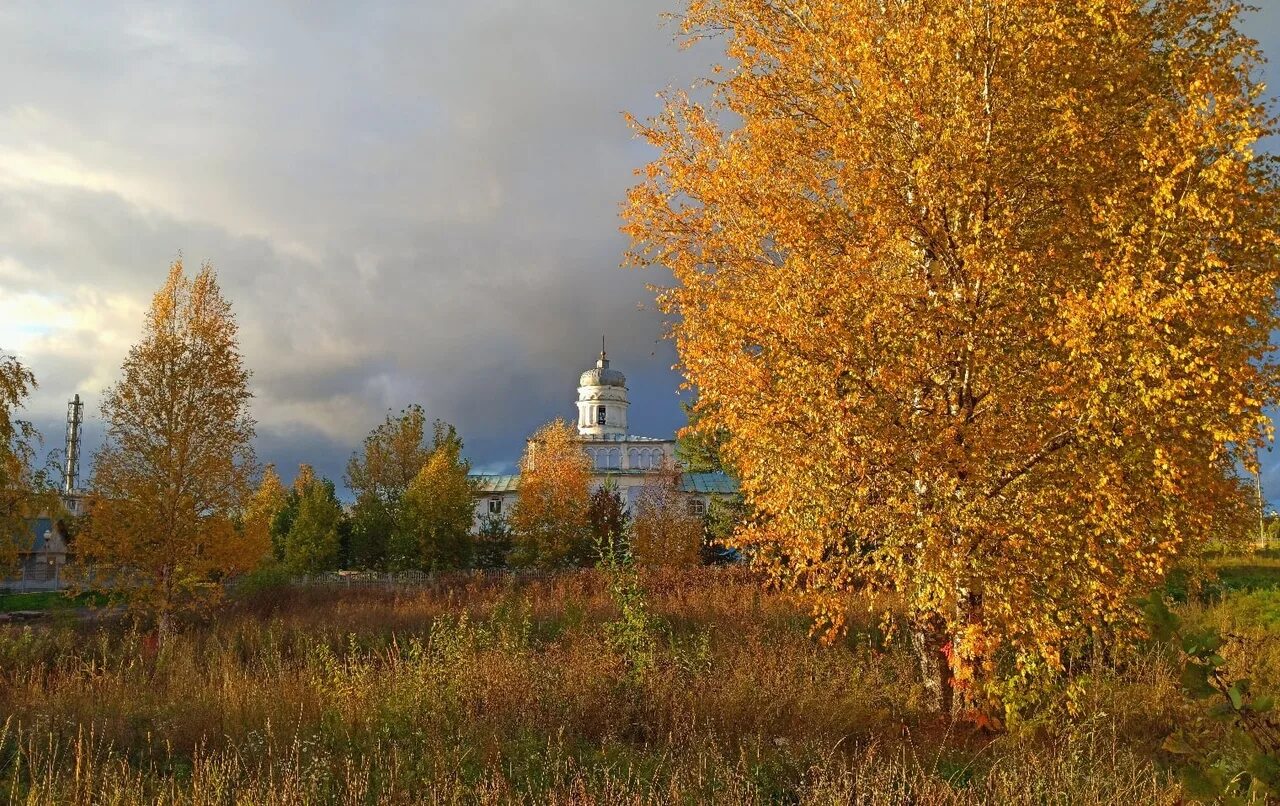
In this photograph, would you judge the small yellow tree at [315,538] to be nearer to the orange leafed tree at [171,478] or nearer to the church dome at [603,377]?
the orange leafed tree at [171,478]

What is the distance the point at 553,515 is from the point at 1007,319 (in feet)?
97.8

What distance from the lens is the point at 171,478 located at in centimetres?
1889

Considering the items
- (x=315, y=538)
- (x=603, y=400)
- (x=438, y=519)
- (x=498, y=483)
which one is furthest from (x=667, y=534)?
(x=603, y=400)

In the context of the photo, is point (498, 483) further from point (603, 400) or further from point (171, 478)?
point (171, 478)

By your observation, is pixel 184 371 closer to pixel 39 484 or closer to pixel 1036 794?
pixel 39 484

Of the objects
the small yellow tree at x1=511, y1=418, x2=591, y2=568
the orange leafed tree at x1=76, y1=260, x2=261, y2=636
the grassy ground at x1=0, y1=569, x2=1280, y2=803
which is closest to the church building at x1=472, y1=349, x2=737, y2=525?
the small yellow tree at x1=511, y1=418, x2=591, y2=568

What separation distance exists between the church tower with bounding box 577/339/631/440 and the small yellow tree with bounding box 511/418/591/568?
1486 inches

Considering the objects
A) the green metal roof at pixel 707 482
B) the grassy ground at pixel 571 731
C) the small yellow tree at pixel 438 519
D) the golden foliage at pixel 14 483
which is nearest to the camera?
the grassy ground at pixel 571 731

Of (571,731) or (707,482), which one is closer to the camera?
(571,731)

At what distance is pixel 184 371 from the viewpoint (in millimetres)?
19266

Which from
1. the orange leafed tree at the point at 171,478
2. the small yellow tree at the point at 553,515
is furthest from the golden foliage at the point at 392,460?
the orange leafed tree at the point at 171,478

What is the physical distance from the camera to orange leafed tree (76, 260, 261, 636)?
1856cm

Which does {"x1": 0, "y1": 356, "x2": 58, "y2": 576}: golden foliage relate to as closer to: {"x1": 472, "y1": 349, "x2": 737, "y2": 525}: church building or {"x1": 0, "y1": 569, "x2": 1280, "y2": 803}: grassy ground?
{"x1": 0, "y1": 569, "x2": 1280, "y2": 803}: grassy ground

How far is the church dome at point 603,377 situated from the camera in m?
84.2
